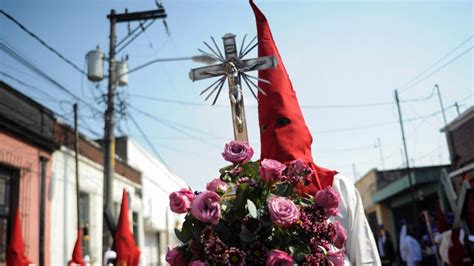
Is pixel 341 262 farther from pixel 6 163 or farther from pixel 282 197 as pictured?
pixel 6 163

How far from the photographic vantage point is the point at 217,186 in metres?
A: 2.65

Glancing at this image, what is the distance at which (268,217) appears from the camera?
244 centimetres

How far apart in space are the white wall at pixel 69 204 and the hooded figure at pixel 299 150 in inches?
422

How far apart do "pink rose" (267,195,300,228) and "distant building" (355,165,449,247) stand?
15.3m

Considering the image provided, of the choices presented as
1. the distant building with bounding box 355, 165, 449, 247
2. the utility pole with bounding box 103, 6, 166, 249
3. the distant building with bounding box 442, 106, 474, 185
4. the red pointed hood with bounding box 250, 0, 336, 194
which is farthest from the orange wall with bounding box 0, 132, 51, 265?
the distant building with bounding box 355, 165, 449, 247

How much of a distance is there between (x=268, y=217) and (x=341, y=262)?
16.8 inches

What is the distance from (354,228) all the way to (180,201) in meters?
1.12

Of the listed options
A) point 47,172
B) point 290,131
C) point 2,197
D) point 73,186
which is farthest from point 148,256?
point 290,131

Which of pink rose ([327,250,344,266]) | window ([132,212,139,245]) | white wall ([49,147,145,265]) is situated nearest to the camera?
pink rose ([327,250,344,266])

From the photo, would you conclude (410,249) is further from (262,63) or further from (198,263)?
(198,263)

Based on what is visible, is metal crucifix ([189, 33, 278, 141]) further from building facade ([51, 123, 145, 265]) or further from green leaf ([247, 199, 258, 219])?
building facade ([51, 123, 145, 265])

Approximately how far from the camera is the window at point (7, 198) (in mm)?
10859

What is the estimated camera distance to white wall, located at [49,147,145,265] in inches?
507

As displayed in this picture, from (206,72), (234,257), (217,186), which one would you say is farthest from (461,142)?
(234,257)
